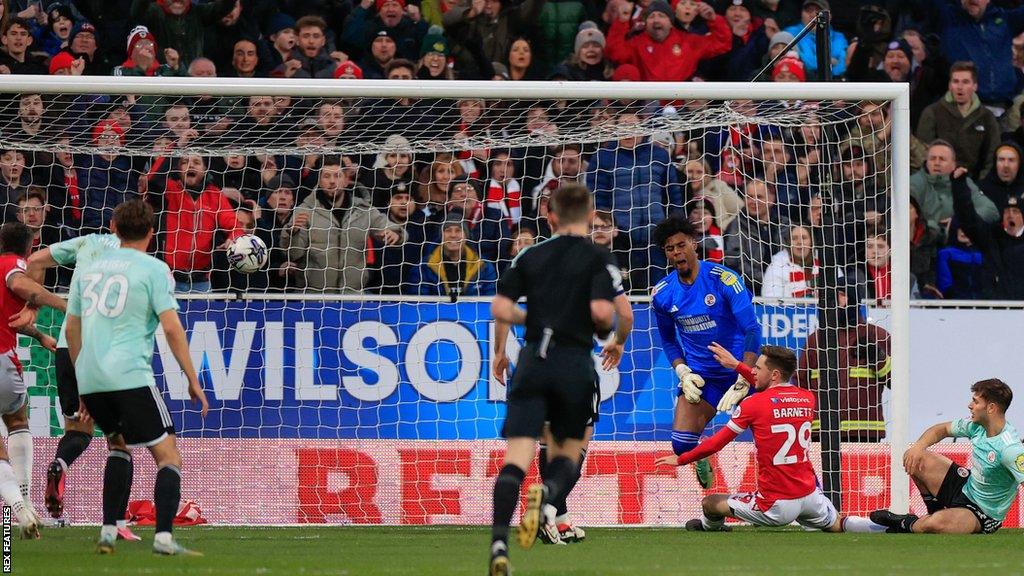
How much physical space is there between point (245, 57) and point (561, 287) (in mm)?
8415

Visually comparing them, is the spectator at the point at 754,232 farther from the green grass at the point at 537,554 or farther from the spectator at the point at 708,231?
the green grass at the point at 537,554

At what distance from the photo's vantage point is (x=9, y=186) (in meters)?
12.1

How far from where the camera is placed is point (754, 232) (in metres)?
12.5

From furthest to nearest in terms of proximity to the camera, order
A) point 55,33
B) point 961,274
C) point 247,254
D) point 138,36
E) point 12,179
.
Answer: point 55,33, point 138,36, point 961,274, point 12,179, point 247,254

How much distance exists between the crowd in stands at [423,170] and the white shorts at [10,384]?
217cm

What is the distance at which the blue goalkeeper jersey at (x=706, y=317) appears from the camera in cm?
1024

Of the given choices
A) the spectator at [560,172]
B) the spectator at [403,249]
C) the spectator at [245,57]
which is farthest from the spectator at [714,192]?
the spectator at [245,57]

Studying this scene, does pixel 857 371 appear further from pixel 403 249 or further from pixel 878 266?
pixel 403 249

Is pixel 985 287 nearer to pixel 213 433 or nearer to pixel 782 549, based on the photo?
pixel 782 549

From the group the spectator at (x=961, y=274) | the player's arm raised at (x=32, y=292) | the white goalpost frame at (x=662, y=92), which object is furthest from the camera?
the spectator at (x=961, y=274)

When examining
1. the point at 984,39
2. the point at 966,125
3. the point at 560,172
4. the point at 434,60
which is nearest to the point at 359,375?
the point at 560,172

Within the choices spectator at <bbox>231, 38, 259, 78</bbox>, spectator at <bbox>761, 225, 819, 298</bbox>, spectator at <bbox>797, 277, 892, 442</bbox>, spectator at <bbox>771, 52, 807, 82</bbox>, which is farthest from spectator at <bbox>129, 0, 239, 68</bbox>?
spectator at <bbox>797, 277, 892, 442</bbox>

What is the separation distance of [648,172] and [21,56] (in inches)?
251

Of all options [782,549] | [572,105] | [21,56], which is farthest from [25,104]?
[782,549]
